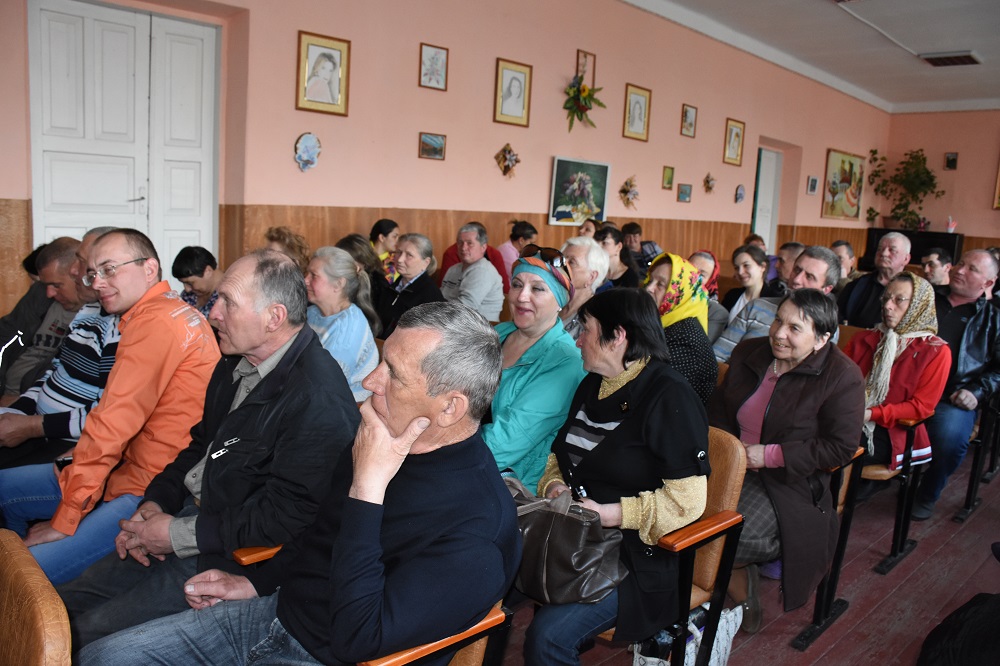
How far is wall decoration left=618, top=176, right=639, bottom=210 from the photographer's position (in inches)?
372

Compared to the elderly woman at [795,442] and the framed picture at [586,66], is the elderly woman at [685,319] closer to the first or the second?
the elderly woman at [795,442]

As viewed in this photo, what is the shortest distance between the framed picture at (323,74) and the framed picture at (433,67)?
0.80 meters

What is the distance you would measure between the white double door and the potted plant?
13621 millimetres

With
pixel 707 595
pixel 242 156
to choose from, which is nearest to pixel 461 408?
pixel 707 595

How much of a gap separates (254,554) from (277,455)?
250 millimetres

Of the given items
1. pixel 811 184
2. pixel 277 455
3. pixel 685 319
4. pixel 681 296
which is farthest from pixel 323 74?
pixel 811 184

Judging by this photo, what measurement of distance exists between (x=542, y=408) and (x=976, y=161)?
15.3 metres

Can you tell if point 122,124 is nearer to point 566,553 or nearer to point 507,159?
point 507,159

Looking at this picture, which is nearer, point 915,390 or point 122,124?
point 915,390

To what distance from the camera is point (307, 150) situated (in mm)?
6227

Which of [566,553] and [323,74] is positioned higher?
[323,74]

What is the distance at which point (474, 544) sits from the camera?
4.64 feet

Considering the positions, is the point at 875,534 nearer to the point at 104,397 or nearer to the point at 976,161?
the point at 104,397

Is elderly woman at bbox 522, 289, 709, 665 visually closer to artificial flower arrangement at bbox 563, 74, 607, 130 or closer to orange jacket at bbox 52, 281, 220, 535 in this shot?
orange jacket at bbox 52, 281, 220, 535
